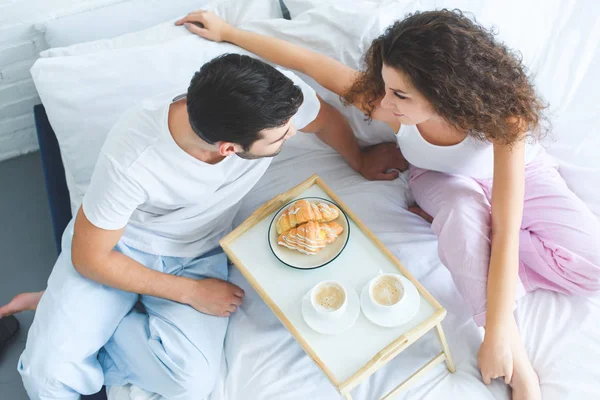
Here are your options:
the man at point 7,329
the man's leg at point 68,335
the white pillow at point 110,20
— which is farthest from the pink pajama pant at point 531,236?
the man at point 7,329

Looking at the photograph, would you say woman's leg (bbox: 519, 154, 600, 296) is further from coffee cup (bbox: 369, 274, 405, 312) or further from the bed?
coffee cup (bbox: 369, 274, 405, 312)

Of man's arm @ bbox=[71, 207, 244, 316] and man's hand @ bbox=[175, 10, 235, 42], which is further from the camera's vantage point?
man's hand @ bbox=[175, 10, 235, 42]

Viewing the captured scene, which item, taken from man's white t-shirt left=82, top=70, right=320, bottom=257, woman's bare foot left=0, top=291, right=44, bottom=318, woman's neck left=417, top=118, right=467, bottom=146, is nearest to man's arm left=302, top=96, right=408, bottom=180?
man's white t-shirt left=82, top=70, right=320, bottom=257

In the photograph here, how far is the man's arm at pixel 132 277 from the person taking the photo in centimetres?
113

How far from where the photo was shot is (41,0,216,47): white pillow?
1461 mm

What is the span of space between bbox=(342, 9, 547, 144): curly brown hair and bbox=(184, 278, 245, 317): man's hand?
1.98ft

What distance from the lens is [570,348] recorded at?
115 cm

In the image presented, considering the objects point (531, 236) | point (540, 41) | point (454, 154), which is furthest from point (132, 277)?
point (540, 41)

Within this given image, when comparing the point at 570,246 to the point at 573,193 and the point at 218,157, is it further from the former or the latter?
the point at 218,157

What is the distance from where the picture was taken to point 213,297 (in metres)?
1.27

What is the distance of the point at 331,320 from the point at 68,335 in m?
0.56

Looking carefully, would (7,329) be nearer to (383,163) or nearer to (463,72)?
(383,163)

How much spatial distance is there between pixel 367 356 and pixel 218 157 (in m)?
0.49

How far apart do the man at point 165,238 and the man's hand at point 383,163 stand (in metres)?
0.12
